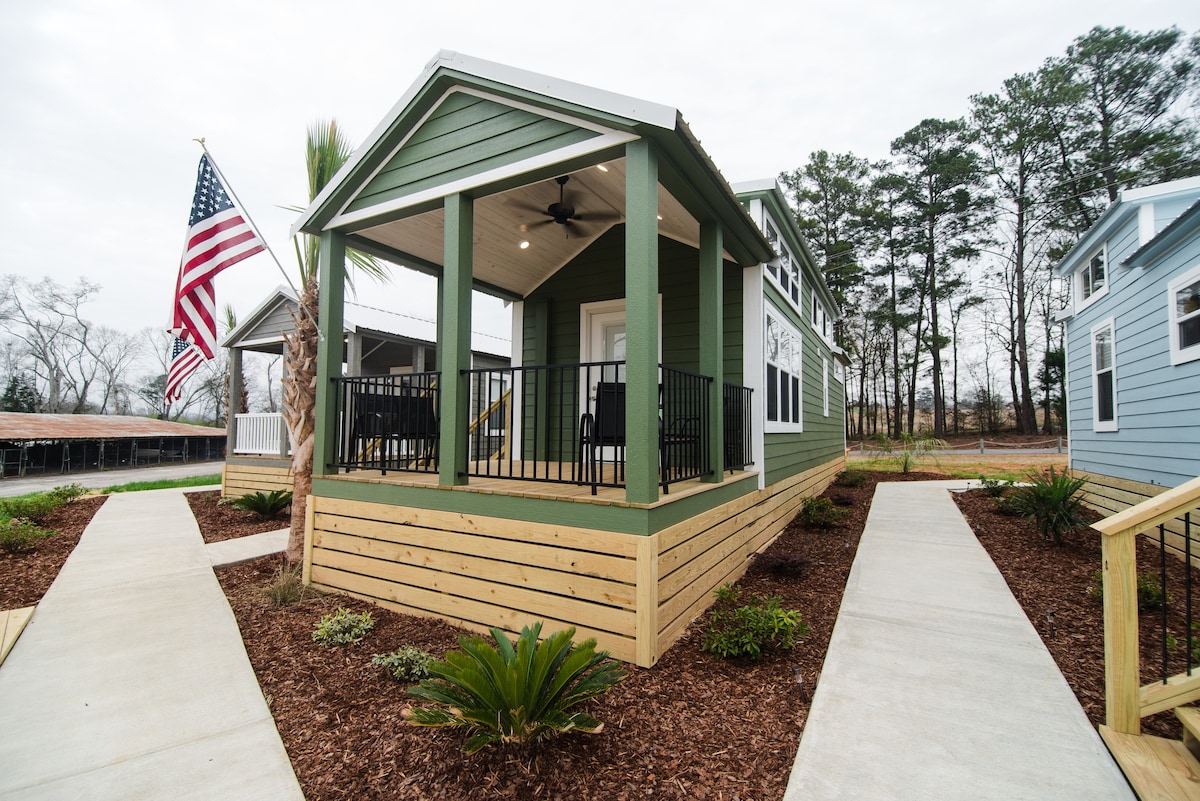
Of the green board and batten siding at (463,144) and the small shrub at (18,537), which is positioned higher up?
the green board and batten siding at (463,144)

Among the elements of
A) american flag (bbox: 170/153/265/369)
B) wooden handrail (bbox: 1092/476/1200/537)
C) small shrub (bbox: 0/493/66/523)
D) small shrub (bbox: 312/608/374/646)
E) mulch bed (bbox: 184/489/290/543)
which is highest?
american flag (bbox: 170/153/265/369)

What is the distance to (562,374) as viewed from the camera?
147 inches

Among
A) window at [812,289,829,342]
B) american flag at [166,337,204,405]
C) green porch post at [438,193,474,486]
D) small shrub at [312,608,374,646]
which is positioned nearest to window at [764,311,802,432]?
window at [812,289,829,342]

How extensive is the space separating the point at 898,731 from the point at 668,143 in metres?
3.55

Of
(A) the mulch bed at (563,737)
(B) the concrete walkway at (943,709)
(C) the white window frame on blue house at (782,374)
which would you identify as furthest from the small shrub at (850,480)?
(A) the mulch bed at (563,737)

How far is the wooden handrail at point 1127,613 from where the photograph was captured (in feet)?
6.79

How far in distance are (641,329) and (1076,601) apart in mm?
4035

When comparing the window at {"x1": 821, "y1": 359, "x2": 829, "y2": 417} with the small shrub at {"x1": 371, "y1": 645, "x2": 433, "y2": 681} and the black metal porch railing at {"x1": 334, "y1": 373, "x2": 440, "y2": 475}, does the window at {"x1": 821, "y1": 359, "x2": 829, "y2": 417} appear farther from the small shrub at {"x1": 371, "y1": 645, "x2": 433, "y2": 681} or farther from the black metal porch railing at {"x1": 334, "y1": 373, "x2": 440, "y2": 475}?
the small shrub at {"x1": 371, "y1": 645, "x2": 433, "y2": 681}

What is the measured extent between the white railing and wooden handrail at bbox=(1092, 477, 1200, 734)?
1096 cm

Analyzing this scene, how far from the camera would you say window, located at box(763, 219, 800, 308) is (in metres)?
6.18

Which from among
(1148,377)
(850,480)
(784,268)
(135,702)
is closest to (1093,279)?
(1148,377)

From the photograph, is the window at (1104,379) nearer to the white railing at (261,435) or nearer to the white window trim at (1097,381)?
the white window trim at (1097,381)

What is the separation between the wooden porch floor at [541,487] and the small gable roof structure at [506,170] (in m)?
2.26

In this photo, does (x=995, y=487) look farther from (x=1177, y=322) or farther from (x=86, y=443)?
(x=86, y=443)
